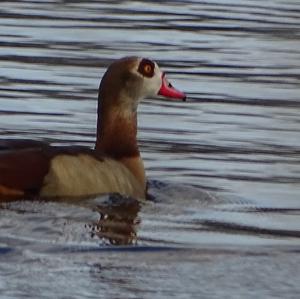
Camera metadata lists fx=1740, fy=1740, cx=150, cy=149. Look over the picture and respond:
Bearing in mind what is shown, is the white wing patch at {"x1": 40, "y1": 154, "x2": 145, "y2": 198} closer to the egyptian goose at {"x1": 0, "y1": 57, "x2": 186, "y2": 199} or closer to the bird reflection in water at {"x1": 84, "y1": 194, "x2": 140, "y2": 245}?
the egyptian goose at {"x1": 0, "y1": 57, "x2": 186, "y2": 199}

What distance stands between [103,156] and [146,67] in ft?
3.58

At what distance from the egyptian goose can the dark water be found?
207 mm

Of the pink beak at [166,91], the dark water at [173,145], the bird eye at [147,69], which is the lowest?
the dark water at [173,145]

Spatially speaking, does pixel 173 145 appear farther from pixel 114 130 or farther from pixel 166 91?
pixel 114 130

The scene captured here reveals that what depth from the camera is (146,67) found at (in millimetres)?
13906

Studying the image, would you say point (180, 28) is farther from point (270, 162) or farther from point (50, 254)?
point (50, 254)

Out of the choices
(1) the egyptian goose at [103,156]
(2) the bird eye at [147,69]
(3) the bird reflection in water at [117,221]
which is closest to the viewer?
(3) the bird reflection in water at [117,221]

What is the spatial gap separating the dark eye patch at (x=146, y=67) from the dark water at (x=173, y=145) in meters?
0.81

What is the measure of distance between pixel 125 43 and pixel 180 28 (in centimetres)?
177

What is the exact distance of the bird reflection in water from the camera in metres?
11.0

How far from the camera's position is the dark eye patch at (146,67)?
13883mm

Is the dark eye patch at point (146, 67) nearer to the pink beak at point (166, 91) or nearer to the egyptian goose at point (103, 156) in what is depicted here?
the egyptian goose at point (103, 156)

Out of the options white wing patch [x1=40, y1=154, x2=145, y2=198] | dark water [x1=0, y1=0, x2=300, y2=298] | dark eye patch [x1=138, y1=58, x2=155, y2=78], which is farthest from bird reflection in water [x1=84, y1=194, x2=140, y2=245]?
dark eye patch [x1=138, y1=58, x2=155, y2=78]

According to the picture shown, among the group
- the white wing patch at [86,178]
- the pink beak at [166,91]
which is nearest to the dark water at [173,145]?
the white wing patch at [86,178]
